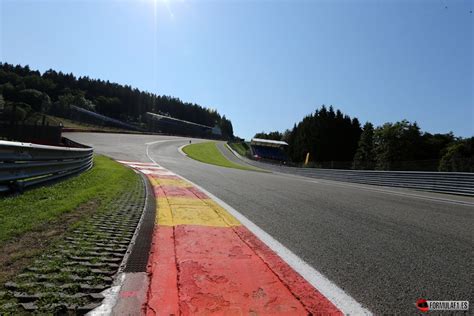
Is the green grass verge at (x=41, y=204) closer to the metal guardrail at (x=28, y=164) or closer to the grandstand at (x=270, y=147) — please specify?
the metal guardrail at (x=28, y=164)

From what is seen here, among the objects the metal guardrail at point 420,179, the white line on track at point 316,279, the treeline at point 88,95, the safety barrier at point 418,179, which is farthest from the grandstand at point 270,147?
the white line on track at point 316,279

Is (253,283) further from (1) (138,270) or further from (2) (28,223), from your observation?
(2) (28,223)

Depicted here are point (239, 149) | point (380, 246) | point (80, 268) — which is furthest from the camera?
point (239, 149)

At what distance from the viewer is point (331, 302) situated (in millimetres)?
3031

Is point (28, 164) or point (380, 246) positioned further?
point (28, 164)

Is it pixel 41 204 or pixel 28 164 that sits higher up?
pixel 28 164

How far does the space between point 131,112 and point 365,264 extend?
165775 mm

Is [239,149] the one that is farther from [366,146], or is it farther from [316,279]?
[316,279]

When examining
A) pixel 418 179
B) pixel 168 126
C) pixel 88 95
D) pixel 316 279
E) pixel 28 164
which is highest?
pixel 88 95
